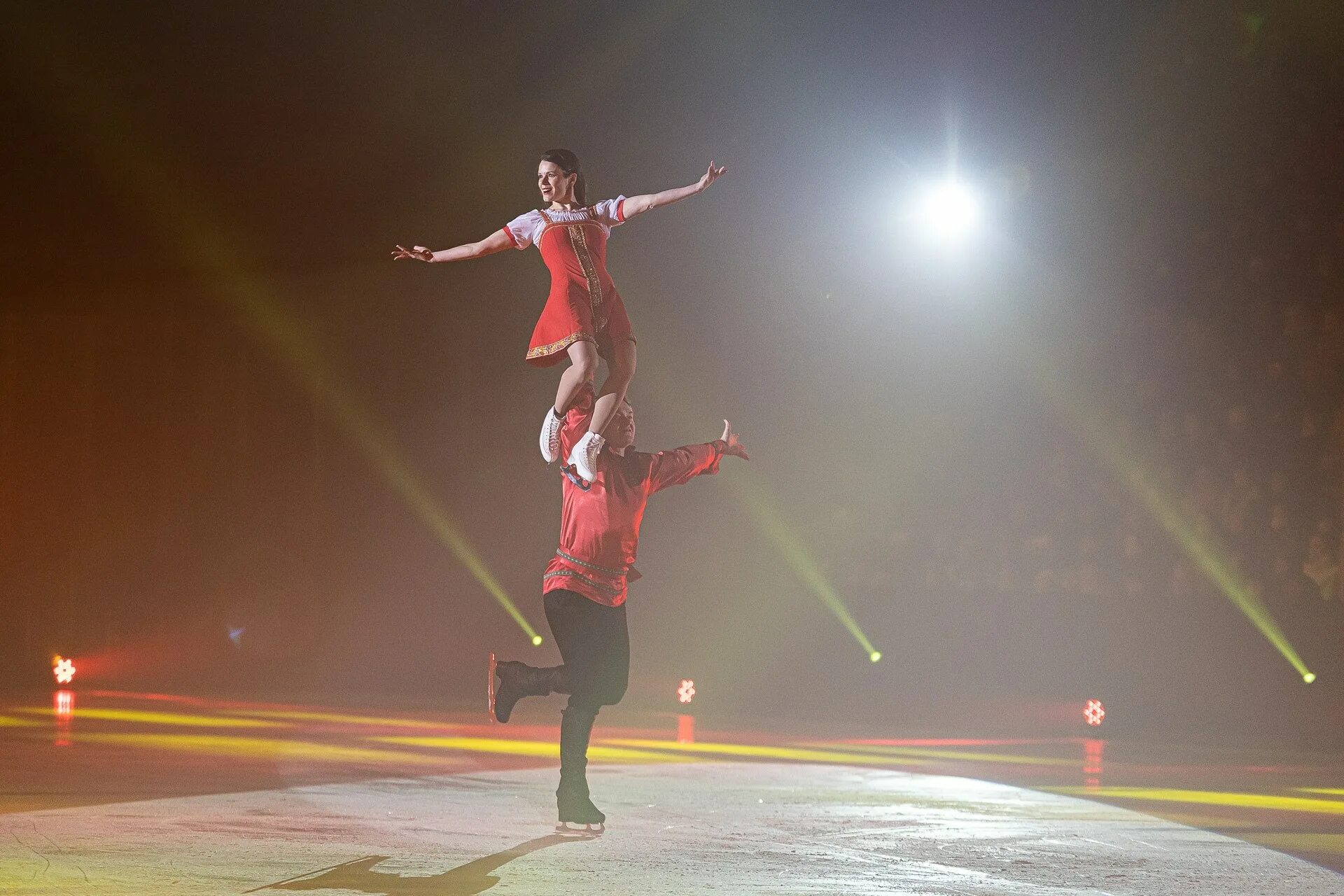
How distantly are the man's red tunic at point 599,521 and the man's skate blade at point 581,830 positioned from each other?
857mm

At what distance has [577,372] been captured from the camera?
544 centimetres

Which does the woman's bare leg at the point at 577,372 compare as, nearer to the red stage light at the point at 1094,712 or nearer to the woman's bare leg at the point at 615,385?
the woman's bare leg at the point at 615,385

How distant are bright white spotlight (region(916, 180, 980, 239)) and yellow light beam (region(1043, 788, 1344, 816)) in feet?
19.8

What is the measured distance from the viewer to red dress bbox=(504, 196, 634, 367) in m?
5.54

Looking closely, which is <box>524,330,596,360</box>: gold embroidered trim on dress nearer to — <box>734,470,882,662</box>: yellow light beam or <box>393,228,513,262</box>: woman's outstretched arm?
<box>393,228,513,262</box>: woman's outstretched arm

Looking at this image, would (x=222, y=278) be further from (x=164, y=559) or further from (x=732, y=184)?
(x=732, y=184)

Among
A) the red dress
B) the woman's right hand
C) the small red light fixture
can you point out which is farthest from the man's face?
the small red light fixture

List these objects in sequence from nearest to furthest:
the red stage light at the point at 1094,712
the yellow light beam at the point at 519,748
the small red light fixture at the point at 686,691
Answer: the yellow light beam at the point at 519,748, the red stage light at the point at 1094,712, the small red light fixture at the point at 686,691

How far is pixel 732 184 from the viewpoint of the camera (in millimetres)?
14258

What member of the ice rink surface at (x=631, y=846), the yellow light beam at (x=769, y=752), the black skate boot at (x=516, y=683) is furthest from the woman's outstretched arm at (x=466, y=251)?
the yellow light beam at (x=769, y=752)

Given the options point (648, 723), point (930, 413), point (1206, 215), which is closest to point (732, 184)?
point (930, 413)

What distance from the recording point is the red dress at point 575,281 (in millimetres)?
5535

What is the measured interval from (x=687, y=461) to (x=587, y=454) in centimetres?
56

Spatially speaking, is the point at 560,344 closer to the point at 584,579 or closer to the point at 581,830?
the point at 584,579
